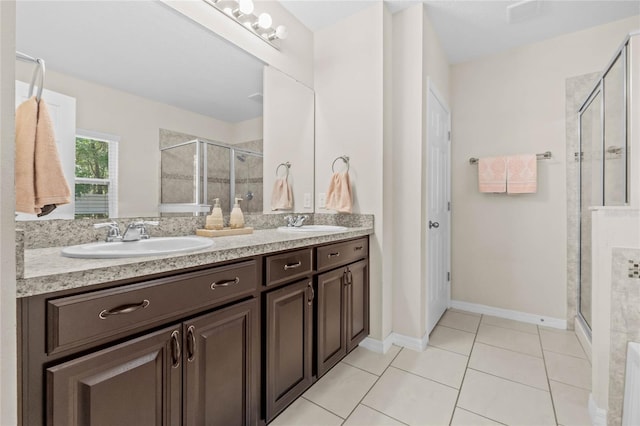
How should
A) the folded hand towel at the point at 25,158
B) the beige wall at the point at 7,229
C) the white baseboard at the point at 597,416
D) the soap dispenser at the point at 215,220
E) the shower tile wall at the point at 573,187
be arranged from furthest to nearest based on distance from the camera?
the shower tile wall at the point at 573,187, the soap dispenser at the point at 215,220, the white baseboard at the point at 597,416, the folded hand towel at the point at 25,158, the beige wall at the point at 7,229

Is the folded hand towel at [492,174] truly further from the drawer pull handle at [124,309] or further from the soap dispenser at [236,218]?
the drawer pull handle at [124,309]

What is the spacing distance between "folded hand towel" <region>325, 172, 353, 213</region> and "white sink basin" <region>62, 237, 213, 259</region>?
1074 mm

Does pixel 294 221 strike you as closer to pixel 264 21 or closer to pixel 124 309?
pixel 264 21

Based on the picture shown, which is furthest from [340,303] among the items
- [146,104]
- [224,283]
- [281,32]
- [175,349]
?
[281,32]

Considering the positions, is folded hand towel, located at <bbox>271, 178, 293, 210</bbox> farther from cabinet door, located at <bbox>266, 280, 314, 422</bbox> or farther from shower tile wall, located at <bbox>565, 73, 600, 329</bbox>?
shower tile wall, located at <bbox>565, 73, 600, 329</bbox>

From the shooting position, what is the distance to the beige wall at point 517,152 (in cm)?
241

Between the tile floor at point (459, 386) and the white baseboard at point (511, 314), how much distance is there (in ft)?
0.55

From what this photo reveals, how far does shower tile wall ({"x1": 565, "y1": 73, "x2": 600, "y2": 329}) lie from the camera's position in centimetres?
234

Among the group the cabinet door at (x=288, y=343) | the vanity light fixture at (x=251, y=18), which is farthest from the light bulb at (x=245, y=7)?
the cabinet door at (x=288, y=343)

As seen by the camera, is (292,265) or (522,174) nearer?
(292,265)

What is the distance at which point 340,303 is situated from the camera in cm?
171

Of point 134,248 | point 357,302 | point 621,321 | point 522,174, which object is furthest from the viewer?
point 522,174

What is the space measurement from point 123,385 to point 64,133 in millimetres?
945

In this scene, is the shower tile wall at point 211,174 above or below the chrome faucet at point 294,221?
above
